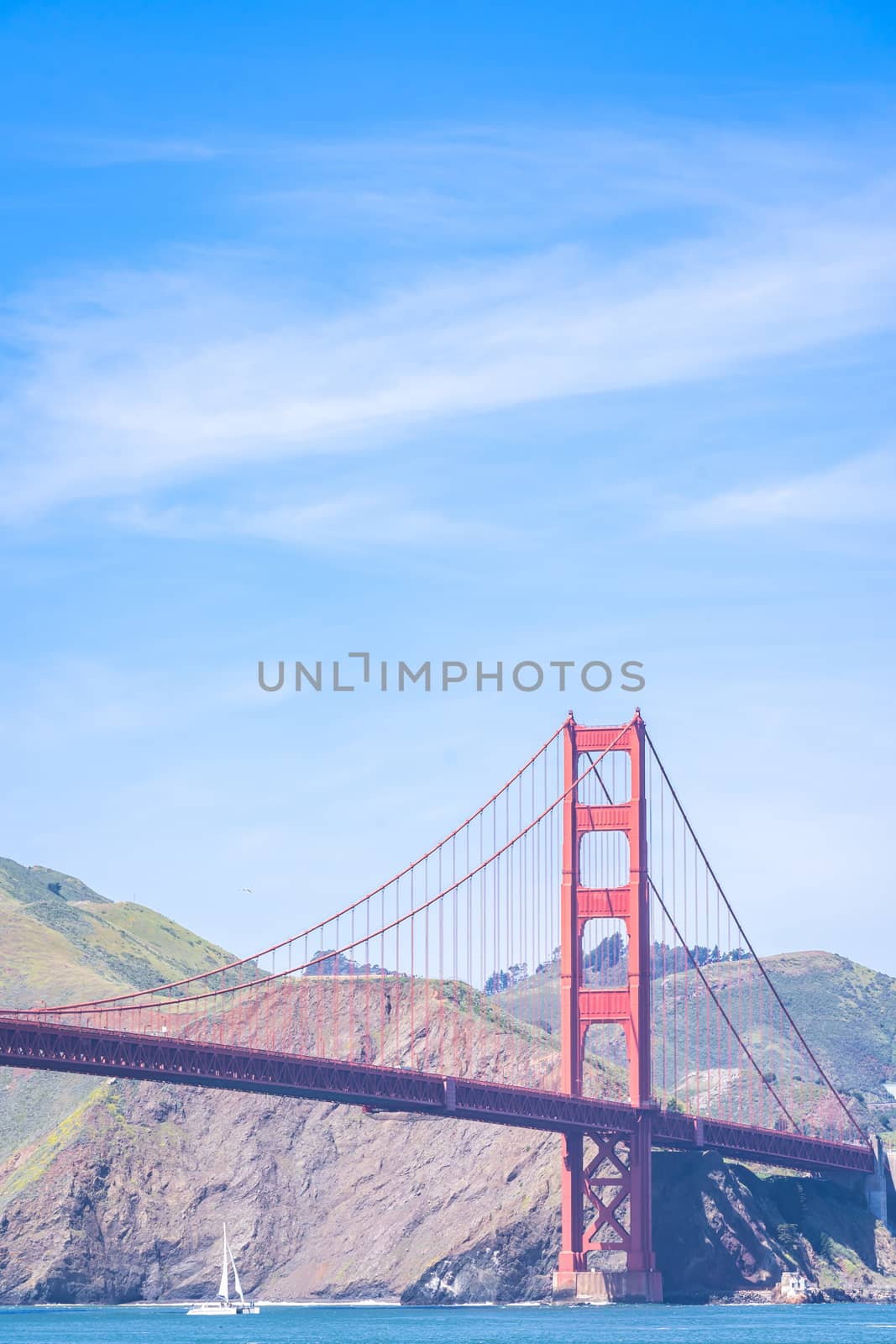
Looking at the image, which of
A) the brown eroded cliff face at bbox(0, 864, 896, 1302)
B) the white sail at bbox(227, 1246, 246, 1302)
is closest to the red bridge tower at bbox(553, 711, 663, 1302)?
the brown eroded cliff face at bbox(0, 864, 896, 1302)

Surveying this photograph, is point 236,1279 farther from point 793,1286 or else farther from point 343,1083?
point 343,1083

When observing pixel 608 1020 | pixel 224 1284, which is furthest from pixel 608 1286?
pixel 224 1284

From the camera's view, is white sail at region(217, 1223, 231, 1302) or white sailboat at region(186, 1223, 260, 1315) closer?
white sailboat at region(186, 1223, 260, 1315)

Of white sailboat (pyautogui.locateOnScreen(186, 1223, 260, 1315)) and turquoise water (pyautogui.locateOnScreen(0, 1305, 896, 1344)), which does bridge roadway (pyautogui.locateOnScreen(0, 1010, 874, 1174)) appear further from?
white sailboat (pyautogui.locateOnScreen(186, 1223, 260, 1315))

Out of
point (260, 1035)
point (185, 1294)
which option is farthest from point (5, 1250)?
point (260, 1035)

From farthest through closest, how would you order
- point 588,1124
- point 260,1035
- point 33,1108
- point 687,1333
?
point 33,1108 → point 260,1035 → point 588,1124 → point 687,1333

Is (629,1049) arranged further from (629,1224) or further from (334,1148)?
(334,1148)

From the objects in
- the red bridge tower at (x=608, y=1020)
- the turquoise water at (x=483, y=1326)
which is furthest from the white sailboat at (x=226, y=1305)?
the red bridge tower at (x=608, y=1020)
